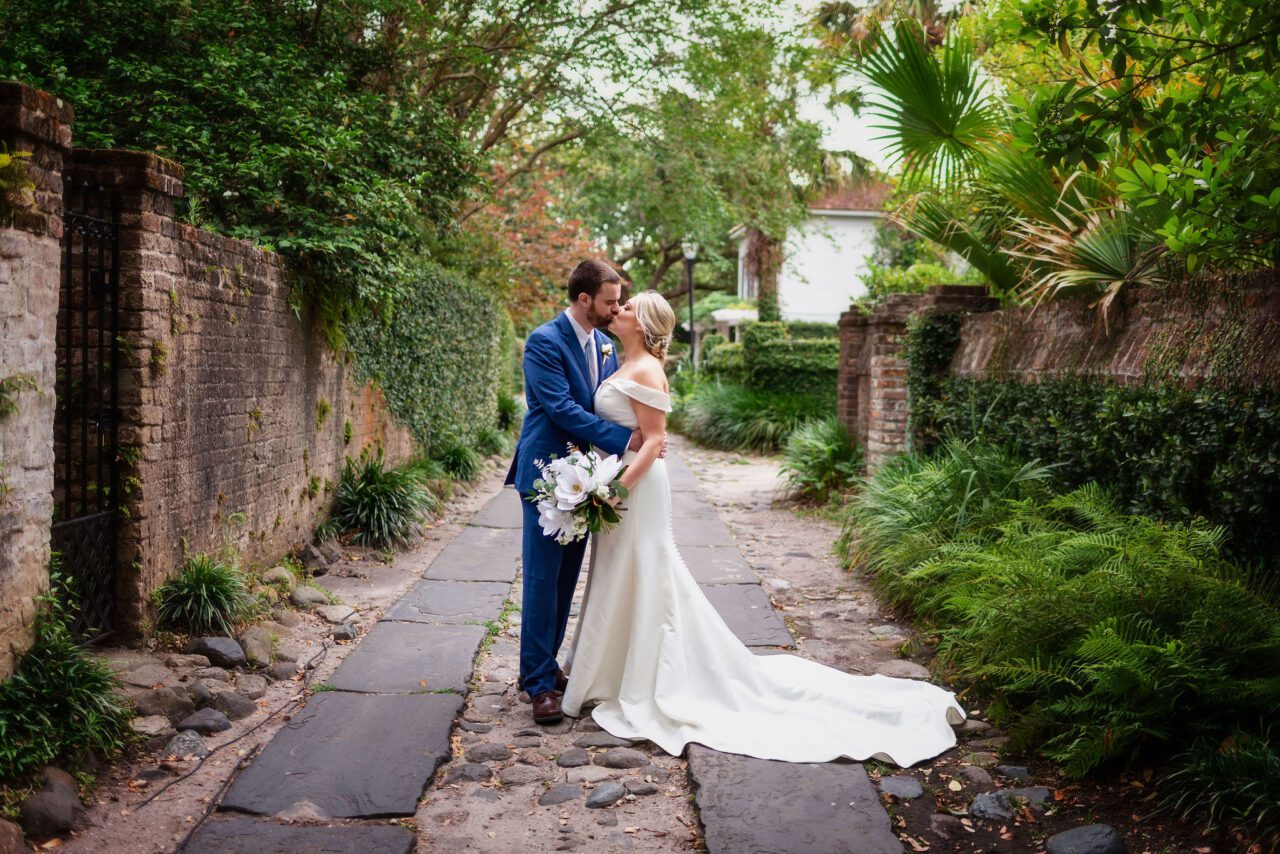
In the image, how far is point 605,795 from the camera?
370 cm

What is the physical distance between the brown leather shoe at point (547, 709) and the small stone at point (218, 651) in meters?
1.64

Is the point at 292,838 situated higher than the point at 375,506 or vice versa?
the point at 375,506

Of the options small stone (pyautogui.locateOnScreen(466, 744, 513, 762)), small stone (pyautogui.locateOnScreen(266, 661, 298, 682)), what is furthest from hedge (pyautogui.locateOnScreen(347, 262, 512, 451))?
small stone (pyautogui.locateOnScreen(466, 744, 513, 762))

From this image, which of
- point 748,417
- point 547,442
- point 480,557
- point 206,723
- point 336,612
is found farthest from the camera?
point 748,417

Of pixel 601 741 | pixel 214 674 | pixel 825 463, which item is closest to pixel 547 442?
pixel 601 741

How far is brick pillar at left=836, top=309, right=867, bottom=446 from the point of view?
455 inches

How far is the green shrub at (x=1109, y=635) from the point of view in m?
3.48

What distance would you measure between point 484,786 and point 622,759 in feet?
1.92

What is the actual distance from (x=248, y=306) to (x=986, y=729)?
4.99 meters

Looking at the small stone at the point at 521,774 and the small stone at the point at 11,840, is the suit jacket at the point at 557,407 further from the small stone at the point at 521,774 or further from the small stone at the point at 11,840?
the small stone at the point at 11,840

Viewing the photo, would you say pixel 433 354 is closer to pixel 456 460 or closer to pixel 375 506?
pixel 456 460

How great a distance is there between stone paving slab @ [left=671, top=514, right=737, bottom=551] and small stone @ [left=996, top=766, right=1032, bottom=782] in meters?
4.74

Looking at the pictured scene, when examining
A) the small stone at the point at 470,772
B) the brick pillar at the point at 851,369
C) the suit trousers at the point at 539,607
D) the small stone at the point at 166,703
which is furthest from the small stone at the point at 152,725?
the brick pillar at the point at 851,369

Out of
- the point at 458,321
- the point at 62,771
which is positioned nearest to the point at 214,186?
the point at 62,771
